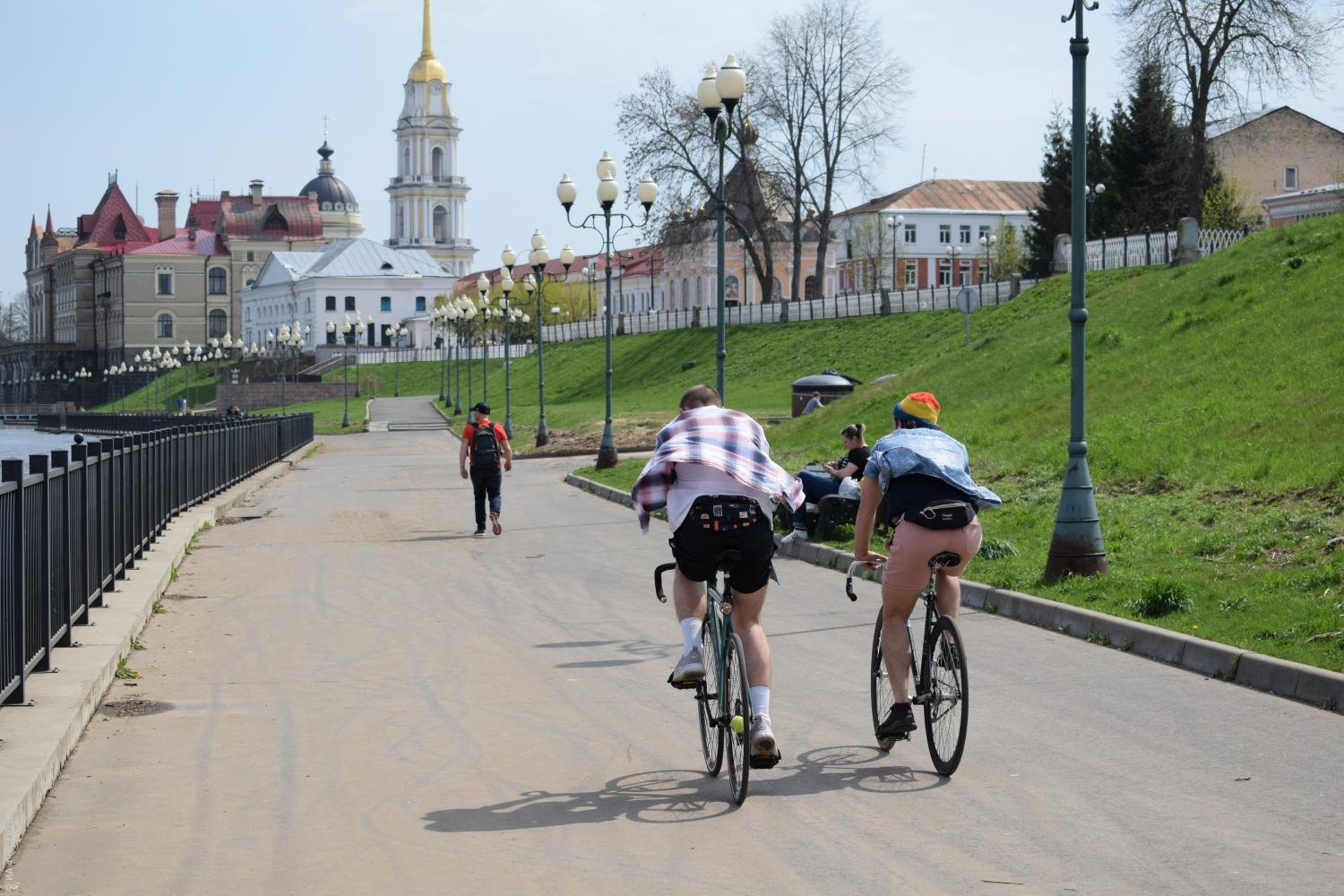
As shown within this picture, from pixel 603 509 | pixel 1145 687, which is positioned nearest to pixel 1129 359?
pixel 603 509

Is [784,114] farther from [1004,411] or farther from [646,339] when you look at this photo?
[1004,411]

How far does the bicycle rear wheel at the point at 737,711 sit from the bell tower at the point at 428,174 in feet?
541

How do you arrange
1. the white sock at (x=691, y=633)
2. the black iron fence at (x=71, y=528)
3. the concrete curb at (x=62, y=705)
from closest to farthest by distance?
the concrete curb at (x=62, y=705) < the white sock at (x=691, y=633) < the black iron fence at (x=71, y=528)

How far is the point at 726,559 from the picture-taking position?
716cm

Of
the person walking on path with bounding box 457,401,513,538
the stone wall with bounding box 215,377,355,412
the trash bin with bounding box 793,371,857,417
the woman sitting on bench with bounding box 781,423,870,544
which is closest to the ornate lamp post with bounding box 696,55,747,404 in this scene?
the woman sitting on bench with bounding box 781,423,870,544

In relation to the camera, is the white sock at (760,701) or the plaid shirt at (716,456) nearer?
the white sock at (760,701)

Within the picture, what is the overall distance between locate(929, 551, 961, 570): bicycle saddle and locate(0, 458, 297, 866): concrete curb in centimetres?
389

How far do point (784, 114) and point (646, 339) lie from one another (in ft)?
57.6

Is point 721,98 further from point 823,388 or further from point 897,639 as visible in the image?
point 823,388

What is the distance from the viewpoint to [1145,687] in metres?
9.69

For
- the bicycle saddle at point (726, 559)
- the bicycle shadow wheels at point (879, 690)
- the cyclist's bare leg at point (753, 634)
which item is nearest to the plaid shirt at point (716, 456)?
the bicycle saddle at point (726, 559)

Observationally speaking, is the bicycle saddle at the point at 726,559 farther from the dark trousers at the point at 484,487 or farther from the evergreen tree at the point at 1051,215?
the evergreen tree at the point at 1051,215

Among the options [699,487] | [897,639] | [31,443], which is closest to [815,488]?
[897,639]

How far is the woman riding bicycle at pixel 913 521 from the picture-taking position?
7.56 metres
